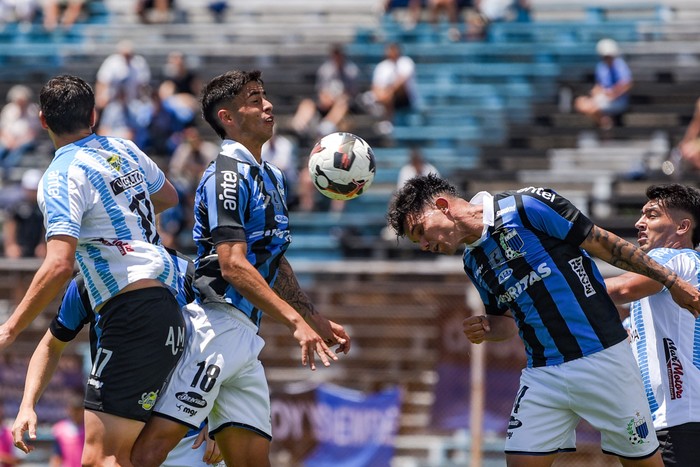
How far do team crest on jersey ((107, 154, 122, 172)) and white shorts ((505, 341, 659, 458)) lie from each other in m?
2.54

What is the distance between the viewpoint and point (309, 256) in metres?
15.9

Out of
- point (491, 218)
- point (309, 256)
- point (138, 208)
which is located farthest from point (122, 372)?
point (309, 256)

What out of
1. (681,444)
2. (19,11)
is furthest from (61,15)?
(681,444)

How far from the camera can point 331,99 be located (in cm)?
1792

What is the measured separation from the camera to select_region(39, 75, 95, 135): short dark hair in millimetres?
6418

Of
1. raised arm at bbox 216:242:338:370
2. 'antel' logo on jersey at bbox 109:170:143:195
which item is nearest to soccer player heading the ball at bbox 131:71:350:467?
raised arm at bbox 216:242:338:370

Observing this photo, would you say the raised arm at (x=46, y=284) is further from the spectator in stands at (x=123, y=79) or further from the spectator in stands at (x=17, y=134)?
the spectator in stands at (x=17, y=134)

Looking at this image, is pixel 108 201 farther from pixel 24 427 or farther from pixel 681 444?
pixel 681 444

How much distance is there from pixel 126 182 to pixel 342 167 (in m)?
1.33

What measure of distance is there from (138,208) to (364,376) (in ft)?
20.9

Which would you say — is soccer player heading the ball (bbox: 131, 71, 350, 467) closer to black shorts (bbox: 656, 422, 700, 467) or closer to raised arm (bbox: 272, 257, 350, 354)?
raised arm (bbox: 272, 257, 350, 354)

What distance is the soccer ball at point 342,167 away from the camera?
714 centimetres

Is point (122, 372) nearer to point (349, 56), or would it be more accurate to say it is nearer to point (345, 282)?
point (345, 282)

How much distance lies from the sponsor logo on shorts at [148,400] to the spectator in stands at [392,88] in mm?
12015
